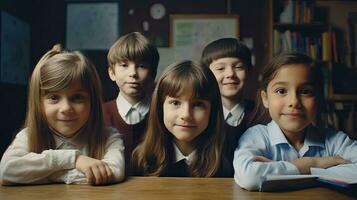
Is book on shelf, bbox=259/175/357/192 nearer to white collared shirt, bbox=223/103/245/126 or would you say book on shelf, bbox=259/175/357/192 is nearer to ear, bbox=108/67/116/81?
white collared shirt, bbox=223/103/245/126

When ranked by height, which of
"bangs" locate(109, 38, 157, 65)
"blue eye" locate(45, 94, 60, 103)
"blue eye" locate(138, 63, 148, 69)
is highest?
"bangs" locate(109, 38, 157, 65)

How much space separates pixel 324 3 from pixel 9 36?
912mm

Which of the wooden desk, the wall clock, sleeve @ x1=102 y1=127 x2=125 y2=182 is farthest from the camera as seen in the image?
the wall clock

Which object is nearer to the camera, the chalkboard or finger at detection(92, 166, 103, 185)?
finger at detection(92, 166, 103, 185)

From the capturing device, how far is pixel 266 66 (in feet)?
2.89

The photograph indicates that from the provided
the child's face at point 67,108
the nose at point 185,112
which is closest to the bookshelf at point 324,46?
the nose at point 185,112

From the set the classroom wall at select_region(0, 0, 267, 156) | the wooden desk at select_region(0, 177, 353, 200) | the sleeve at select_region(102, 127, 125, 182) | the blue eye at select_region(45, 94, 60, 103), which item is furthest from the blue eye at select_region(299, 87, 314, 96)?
the blue eye at select_region(45, 94, 60, 103)

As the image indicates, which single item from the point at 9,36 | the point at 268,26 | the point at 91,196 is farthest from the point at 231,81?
the point at 9,36

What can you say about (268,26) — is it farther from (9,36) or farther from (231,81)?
(9,36)

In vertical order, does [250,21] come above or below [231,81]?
above

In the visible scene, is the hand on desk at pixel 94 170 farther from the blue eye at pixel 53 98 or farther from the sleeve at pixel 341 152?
the sleeve at pixel 341 152

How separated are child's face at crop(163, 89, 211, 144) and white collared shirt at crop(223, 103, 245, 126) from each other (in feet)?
0.23

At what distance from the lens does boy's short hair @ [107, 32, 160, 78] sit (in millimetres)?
886

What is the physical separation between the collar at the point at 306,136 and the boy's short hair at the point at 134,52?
0.35 metres
